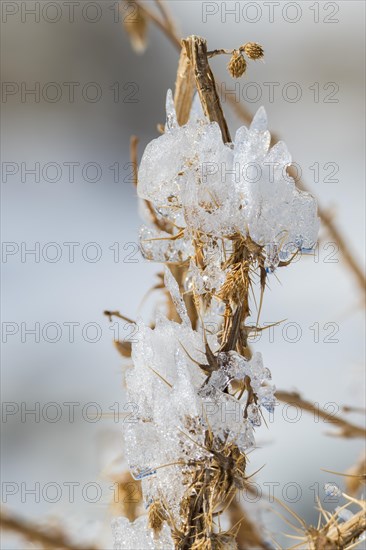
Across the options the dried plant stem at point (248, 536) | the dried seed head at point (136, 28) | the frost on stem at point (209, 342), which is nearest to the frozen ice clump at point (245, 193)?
the frost on stem at point (209, 342)

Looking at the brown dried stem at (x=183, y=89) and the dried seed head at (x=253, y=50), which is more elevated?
the brown dried stem at (x=183, y=89)

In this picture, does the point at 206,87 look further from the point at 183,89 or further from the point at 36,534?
the point at 36,534

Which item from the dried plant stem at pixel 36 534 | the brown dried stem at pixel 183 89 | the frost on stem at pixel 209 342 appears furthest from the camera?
the dried plant stem at pixel 36 534

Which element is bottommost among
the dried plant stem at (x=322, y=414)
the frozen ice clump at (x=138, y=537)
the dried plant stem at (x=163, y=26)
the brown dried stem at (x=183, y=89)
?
the frozen ice clump at (x=138, y=537)

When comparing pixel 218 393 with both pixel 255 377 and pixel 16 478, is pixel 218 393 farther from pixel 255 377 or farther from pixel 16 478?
pixel 16 478

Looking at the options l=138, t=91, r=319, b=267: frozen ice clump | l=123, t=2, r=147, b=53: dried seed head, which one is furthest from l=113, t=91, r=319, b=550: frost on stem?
l=123, t=2, r=147, b=53: dried seed head

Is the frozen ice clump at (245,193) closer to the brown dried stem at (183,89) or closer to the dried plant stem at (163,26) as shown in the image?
the brown dried stem at (183,89)

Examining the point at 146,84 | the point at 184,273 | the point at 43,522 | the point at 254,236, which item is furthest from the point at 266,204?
the point at 146,84

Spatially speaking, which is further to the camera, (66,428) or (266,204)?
(66,428)
